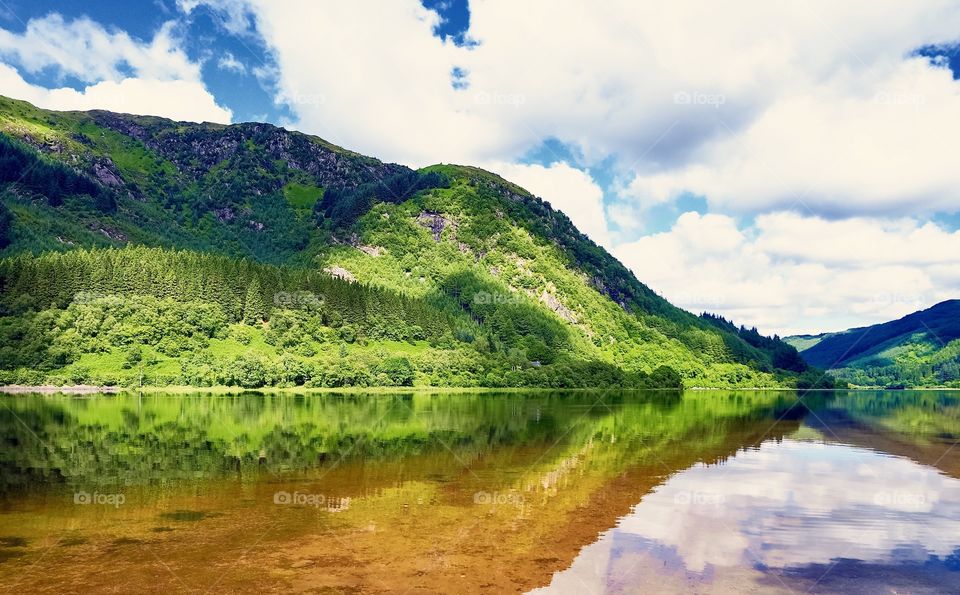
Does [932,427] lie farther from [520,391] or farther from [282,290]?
[282,290]

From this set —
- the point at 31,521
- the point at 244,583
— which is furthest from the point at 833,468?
the point at 31,521

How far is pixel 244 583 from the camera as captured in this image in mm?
20312

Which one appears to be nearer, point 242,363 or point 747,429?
point 747,429

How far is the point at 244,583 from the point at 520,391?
6651 inches
